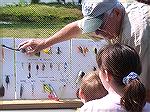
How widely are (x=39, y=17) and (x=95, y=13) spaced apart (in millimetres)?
689

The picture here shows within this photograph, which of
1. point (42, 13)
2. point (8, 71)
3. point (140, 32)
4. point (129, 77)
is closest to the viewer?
point (129, 77)

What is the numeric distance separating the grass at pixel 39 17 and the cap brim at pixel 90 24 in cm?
50

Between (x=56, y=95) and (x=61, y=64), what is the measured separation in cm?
21

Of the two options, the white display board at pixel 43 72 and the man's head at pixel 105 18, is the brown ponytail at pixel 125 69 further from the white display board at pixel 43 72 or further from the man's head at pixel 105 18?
the white display board at pixel 43 72

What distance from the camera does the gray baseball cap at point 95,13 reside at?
4.29 ft

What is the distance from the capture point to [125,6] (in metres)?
1.39

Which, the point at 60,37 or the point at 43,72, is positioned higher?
the point at 60,37

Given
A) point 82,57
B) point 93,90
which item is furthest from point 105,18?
point 82,57

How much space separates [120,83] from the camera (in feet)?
3.63

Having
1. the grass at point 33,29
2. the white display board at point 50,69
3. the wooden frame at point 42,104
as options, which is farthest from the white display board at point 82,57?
the grass at point 33,29

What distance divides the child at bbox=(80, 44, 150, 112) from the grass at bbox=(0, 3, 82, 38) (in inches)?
29.7

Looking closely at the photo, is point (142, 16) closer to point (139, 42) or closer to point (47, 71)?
point (139, 42)

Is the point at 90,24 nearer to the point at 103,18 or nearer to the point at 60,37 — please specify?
the point at 103,18

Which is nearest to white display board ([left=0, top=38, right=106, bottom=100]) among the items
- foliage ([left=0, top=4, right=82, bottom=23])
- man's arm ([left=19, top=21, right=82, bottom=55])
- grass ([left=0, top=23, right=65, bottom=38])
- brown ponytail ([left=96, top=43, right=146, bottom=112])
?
grass ([left=0, top=23, right=65, bottom=38])
